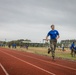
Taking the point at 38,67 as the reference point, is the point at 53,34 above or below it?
above

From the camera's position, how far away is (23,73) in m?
8.20

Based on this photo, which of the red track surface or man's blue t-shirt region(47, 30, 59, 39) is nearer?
the red track surface

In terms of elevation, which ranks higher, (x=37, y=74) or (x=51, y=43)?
(x=51, y=43)

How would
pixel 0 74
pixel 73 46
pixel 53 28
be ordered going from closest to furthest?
pixel 0 74
pixel 53 28
pixel 73 46

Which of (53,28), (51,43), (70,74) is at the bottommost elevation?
(70,74)

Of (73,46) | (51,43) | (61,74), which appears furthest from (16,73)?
(73,46)

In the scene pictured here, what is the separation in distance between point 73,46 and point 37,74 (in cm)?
1696

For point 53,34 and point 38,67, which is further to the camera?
point 53,34

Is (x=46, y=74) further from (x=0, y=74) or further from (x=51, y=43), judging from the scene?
(x=51, y=43)

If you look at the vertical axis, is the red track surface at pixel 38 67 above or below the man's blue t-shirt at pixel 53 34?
below

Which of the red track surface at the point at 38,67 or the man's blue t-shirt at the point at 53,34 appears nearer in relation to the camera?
the red track surface at the point at 38,67

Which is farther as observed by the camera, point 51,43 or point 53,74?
point 51,43

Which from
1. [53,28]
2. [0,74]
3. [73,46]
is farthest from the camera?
[73,46]

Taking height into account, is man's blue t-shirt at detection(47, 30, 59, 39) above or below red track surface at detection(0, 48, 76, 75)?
above
